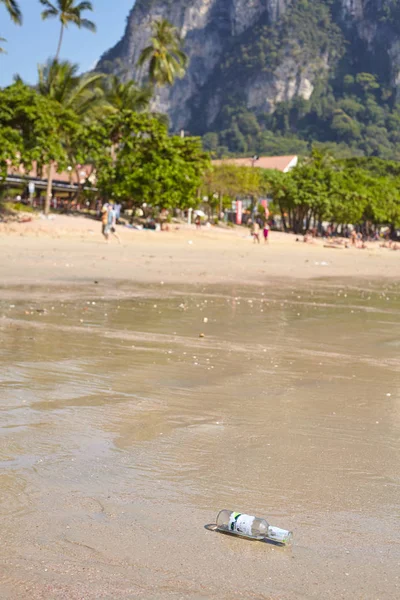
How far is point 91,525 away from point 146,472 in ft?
2.60

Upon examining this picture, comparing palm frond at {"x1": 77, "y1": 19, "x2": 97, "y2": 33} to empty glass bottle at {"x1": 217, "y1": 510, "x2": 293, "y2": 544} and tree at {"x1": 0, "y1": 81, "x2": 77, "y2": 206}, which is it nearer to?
tree at {"x1": 0, "y1": 81, "x2": 77, "y2": 206}

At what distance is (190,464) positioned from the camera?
4461mm

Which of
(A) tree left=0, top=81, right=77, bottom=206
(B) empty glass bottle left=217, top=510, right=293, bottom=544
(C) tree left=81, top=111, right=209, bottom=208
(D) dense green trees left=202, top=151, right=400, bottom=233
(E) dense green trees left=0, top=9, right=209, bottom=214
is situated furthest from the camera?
(D) dense green trees left=202, top=151, right=400, bottom=233

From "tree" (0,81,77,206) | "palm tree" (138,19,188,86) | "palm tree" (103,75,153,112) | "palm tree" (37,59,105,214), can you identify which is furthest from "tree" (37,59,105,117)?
"palm tree" (138,19,188,86)

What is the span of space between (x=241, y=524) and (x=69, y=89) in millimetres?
48930

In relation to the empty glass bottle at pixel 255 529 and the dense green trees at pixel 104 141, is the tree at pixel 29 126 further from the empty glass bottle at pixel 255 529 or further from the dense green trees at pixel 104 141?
the empty glass bottle at pixel 255 529

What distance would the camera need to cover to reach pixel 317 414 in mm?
5812

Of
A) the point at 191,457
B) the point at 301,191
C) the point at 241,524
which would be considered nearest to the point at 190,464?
Answer: the point at 191,457

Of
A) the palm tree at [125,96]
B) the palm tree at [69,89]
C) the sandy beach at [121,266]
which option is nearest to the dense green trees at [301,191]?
the palm tree at [125,96]

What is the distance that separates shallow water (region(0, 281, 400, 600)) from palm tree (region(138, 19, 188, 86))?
2217 inches

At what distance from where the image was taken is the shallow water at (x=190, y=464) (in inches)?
122

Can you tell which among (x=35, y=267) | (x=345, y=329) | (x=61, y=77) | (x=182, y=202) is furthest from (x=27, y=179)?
(x=345, y=329)

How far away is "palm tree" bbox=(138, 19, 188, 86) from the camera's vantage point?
62500 millimetres

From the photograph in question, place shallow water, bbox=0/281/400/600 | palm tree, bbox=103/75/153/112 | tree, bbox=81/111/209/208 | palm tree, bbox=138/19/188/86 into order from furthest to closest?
palm tree, bbox=138/19/188/86
palm tree, bbox=103/75/153/112
tree, bbox=81/111/209/208
shallow water, bbox=0/281/400/600
